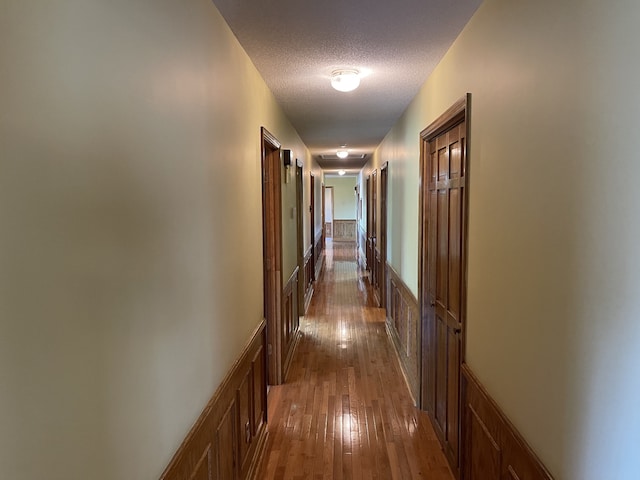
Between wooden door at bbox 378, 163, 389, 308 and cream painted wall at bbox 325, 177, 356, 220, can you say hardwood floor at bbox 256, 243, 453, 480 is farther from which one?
cream painted wall at bbox 325, 177, 356, 220

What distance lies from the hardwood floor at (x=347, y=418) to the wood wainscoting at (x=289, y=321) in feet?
0.34

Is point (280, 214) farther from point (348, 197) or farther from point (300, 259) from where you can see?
point (348, 197)

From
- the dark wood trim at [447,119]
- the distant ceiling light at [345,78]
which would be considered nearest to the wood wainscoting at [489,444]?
the dark wood trim at [447,119]

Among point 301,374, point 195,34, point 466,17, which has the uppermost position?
point 466,17

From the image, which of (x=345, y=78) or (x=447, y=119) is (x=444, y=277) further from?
(x=345, y=78)

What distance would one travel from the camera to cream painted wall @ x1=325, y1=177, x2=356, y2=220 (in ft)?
58.0

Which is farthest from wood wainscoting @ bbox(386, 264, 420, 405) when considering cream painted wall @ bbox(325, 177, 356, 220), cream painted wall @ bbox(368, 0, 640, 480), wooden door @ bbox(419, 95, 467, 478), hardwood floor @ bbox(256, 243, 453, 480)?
cream painted wall @ bbox(325, 177, 356, 220)

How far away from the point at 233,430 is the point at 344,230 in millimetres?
15940

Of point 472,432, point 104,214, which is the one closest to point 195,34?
point 104,214

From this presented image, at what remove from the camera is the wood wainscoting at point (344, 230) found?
17.9 meters

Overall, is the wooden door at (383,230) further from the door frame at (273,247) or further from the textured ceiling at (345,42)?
the door frame at (273,247)

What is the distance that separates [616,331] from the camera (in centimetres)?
101

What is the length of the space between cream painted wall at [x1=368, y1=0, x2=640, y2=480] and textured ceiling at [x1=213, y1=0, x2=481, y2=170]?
1.06ft

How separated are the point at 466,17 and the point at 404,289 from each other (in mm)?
2697
